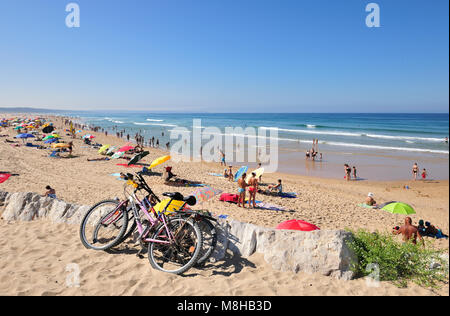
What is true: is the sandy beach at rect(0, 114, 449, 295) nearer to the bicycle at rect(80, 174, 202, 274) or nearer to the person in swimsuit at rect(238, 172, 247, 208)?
the bicycle at rect(80, 174, 202, 274)

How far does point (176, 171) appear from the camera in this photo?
69.1 ft

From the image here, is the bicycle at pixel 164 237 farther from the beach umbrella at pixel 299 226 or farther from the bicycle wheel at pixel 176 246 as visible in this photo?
the beach umbrella at pixel 299 226

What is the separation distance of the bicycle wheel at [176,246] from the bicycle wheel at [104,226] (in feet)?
2.90

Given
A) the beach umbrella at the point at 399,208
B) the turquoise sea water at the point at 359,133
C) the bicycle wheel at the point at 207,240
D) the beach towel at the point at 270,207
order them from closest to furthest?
the bicycle wheel at the point at 207,240, the beach umbrella at the point at 399,208, the beach towel at the point at 270,207, the turquoise sea water at the point at 359,133

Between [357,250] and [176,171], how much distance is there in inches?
695

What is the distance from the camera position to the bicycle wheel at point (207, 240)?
464cm

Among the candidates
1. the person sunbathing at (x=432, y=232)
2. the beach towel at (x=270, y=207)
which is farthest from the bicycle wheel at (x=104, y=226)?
the person sunbathing at (x=432, y=232)

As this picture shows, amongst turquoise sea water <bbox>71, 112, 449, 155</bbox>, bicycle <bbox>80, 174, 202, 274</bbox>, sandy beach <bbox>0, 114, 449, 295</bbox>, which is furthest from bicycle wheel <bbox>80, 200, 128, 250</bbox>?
turquoise sea water <bbox>71, 112, 449, 155</bbox>

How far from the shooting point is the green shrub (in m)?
4.05

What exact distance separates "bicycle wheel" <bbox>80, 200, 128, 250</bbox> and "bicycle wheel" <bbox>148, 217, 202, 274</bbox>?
2.90ft

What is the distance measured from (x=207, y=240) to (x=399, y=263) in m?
3.26
